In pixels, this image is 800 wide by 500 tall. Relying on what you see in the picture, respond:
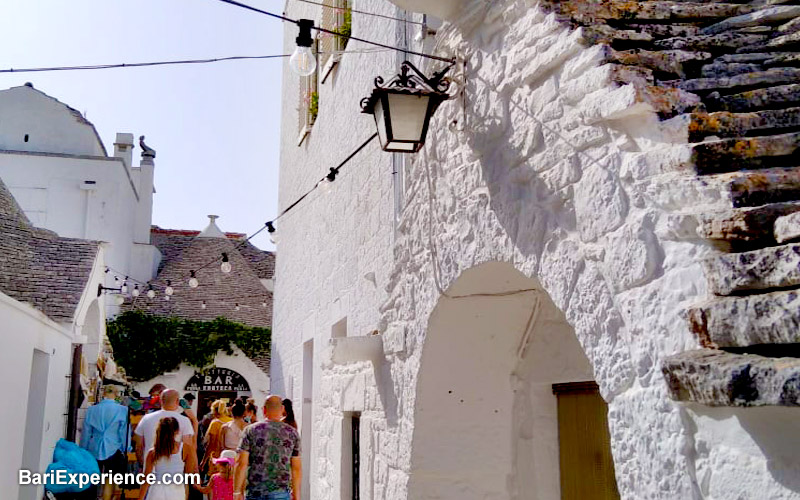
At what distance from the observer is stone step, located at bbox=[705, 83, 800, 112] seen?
226 centimetres

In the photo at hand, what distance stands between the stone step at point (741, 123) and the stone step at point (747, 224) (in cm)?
32

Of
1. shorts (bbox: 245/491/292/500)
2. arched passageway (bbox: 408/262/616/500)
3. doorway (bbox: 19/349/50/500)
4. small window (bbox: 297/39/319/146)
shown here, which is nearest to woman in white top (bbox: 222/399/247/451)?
shorts (bbox: 245/491/292/500)

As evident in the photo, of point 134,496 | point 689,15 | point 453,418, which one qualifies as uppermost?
point 689,15

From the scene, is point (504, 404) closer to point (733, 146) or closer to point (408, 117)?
point (408, 117)

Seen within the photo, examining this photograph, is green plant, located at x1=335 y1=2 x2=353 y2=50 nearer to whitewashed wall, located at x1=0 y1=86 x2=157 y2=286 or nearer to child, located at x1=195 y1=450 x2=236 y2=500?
child, located at x1=195 y1=450 x2=236 y2=500

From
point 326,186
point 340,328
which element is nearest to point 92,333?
point 326,186

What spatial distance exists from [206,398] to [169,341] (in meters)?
1.75

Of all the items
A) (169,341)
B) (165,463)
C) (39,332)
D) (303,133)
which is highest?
(303,133)

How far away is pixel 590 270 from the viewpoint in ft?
8.07

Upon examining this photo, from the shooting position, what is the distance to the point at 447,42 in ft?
12.6

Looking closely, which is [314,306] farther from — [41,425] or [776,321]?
[776,321]

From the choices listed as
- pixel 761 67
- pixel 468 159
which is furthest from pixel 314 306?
pixel 761 67

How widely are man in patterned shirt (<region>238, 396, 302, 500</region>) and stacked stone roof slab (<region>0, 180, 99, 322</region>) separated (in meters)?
6.10

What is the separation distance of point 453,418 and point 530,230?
1.53m
